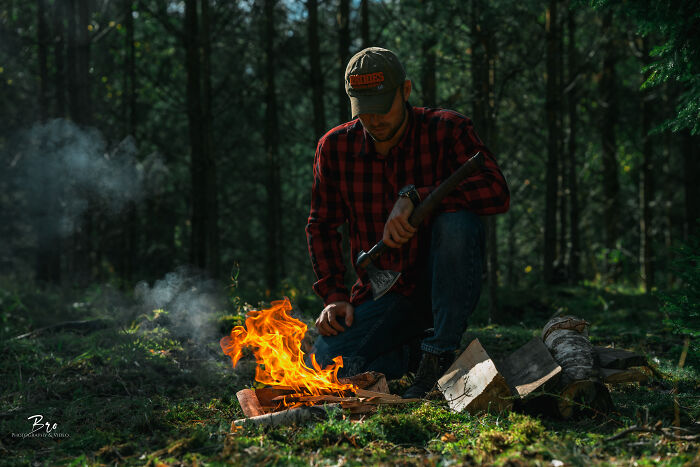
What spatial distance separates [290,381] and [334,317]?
63 centimetres

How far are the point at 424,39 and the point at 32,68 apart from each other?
1211 centimetres

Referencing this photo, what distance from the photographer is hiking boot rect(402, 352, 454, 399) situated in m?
3.21

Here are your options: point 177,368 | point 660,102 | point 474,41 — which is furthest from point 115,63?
point 660,102

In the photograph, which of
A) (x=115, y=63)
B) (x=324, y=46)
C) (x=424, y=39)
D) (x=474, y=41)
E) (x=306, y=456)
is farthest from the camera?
(x=324, y=46)

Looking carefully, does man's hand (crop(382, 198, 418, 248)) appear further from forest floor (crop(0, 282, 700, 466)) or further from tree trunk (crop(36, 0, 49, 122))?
tree trunk (crop(36, 0, 49, 122))

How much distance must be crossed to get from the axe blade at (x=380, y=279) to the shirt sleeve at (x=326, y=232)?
0.22 metres

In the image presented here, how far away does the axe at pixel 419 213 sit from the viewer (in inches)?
120

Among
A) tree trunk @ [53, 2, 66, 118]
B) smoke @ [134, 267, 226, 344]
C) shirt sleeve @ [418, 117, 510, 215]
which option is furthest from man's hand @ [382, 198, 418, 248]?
tree trunk @ [53, 2, 66, 118]

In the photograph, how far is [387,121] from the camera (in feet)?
11.0

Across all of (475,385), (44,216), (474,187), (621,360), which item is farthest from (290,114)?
(475,385)

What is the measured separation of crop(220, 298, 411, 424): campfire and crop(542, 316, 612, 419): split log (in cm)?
81

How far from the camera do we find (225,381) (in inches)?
155

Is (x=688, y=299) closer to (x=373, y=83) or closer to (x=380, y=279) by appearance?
(x=380, y=279)

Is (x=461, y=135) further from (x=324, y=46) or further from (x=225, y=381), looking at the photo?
(x=324, y=46)
